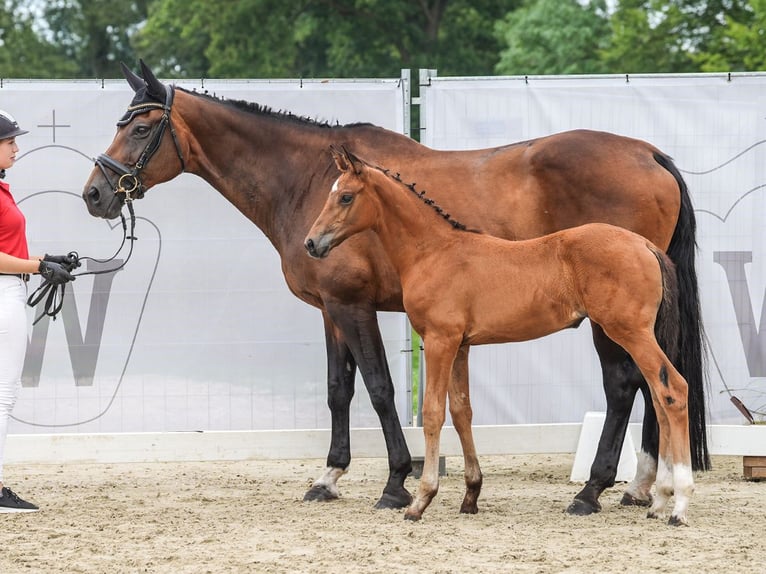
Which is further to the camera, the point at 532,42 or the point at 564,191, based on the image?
the point at 532,42

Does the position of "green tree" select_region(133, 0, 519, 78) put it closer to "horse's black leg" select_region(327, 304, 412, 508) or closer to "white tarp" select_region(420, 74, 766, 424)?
"white tarp" select_region(420, 74, 766, 424)

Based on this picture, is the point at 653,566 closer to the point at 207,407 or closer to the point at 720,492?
the point at 720,492

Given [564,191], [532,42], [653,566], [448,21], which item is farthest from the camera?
[448,21]

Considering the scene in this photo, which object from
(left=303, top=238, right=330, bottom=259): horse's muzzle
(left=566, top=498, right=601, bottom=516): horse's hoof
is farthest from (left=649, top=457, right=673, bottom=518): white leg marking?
(left=303, top=238, right=330, bottom=259): horse's muzzle

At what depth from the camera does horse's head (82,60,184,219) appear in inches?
233

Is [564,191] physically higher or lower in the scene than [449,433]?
higher

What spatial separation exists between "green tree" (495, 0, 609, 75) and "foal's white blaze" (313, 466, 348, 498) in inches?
740

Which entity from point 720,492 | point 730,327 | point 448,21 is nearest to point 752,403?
point 730,327

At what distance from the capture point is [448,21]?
28.3 metres

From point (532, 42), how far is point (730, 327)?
1789cm

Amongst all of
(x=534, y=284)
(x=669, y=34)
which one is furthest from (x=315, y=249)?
(x=669, y=34)

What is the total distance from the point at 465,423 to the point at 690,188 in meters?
2.65

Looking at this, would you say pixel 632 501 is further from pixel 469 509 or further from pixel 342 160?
pixel 342 160

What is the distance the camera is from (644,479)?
5.72 meters
